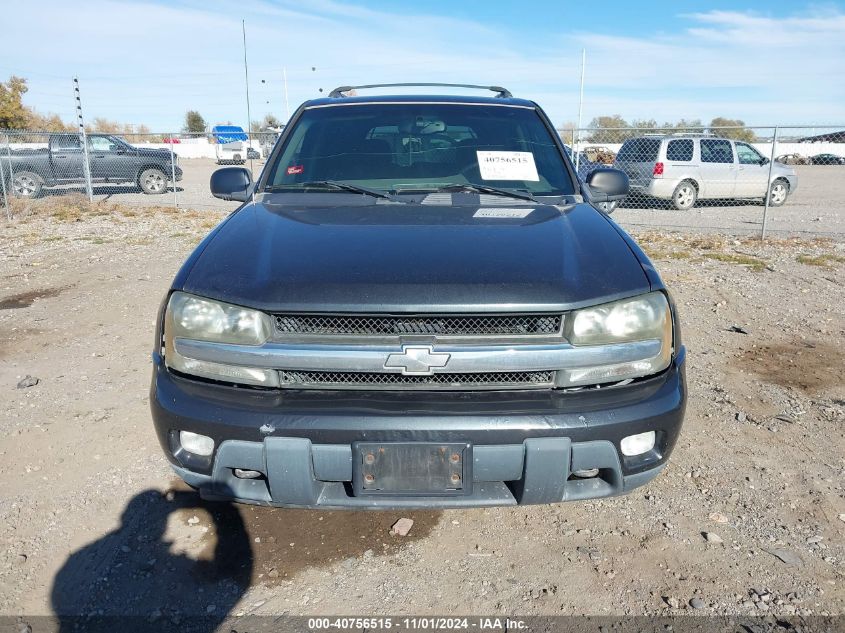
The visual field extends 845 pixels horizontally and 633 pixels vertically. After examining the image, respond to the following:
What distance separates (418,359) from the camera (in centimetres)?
213

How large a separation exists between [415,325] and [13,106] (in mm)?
49392

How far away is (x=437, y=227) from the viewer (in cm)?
265

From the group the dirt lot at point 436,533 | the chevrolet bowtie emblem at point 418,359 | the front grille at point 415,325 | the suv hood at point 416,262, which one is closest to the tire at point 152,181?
the dirt lot at point 436,533

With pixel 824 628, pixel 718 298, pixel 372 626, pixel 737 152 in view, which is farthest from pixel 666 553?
pixel 737 152

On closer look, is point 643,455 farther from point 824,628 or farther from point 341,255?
point 341,255

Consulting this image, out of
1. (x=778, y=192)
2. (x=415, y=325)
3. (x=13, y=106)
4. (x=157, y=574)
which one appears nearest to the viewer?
(x=415, y=325)

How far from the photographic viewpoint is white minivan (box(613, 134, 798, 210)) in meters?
13.7

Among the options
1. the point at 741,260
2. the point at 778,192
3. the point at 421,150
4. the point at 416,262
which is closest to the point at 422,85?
the point at 421,150

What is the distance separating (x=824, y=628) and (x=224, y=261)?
2441 mm

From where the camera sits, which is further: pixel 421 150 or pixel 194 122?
pixel 194 122

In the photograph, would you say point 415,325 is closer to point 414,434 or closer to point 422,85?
point 414,434

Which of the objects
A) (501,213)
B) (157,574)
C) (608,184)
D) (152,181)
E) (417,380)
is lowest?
(157,574)

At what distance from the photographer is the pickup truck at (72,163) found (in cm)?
1558

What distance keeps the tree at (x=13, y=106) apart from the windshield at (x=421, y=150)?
4736 cm
